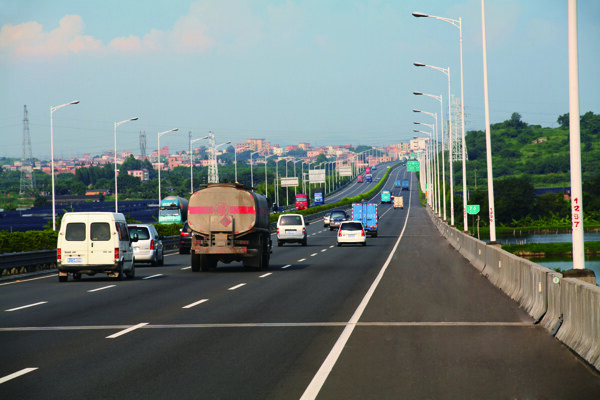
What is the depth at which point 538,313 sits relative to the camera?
604 inches

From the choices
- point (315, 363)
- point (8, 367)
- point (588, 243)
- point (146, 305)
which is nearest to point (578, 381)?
point (315, 363)

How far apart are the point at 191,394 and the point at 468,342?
203 inches

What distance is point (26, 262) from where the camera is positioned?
1212 inches

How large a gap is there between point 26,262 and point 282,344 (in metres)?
20.4

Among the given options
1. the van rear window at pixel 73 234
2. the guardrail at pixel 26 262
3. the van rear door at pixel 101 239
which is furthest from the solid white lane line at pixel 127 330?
the guardrail at pixel 26 262

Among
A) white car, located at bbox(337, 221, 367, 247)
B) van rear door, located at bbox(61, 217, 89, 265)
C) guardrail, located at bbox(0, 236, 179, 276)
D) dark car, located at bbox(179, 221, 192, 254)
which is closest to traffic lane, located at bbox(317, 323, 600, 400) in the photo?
van rear door, located at bbox(61, 217, 89, 265)

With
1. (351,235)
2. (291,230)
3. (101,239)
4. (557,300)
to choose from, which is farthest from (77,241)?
(291,230)

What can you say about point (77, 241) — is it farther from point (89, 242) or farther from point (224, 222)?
point (224, 222)

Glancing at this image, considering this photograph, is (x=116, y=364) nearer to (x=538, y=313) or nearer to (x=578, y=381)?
(x=578, y=381)

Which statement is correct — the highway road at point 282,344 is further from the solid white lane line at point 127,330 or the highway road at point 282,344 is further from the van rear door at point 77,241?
the van rear door at point 77,241

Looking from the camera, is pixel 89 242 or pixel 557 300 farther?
pixel 89 242

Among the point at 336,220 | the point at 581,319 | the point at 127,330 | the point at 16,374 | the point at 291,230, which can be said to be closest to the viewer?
the point at 16,374

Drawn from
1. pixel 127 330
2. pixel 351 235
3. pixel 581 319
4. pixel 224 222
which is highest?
pixel 224 222

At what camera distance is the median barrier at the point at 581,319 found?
34.9 feet
